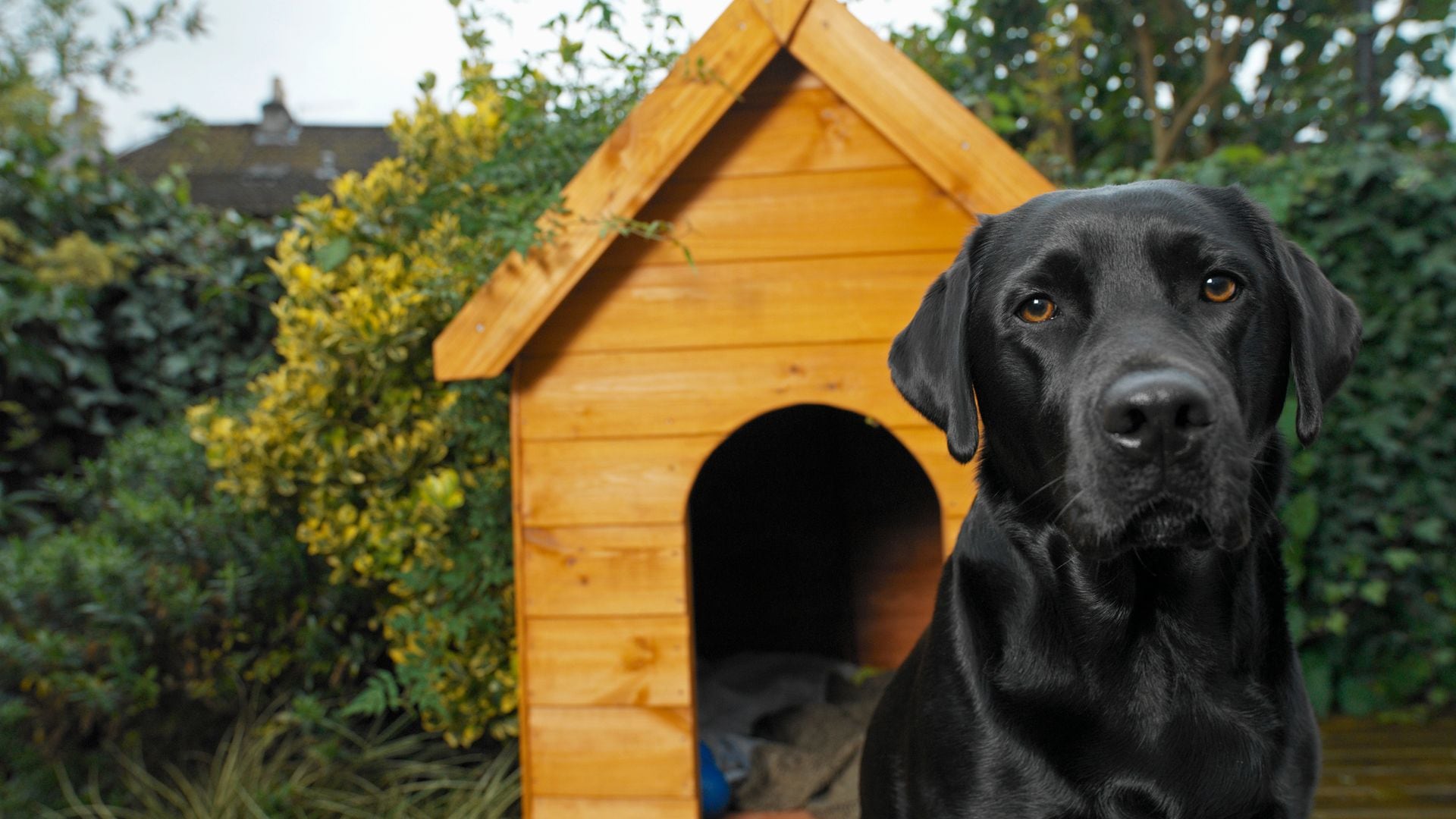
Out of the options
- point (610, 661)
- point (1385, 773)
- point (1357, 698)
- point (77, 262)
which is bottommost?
point (1385, 773)

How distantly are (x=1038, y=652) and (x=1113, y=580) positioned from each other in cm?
15

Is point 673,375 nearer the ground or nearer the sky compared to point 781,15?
nearer the ground

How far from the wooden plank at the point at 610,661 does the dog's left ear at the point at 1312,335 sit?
4.90 feet

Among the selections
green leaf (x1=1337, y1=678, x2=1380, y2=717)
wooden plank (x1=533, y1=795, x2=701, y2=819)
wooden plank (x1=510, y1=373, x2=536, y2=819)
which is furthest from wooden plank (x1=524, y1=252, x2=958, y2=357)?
green leaf (x1=1337, y1=678, x2=1380, y2=717)

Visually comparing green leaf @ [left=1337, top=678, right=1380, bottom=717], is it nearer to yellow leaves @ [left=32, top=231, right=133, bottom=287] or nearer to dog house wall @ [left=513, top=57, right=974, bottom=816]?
dog house wall @ [left=513, top=57, right=974, bottom=816]

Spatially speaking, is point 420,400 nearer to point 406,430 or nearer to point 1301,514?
point 406,430

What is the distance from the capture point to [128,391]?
4.93 meters

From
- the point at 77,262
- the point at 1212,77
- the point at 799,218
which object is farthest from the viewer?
the point at 1212,77

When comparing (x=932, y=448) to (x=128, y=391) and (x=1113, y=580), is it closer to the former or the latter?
(x=1113, y=580)

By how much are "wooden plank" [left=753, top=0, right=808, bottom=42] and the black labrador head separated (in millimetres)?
915

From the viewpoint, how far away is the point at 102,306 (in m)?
4.81

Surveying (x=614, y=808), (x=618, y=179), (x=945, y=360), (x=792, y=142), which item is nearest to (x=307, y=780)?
(x=614, y=808)

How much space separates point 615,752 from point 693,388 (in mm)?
891

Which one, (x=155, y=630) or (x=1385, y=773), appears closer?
A: (x=155, y=630)
